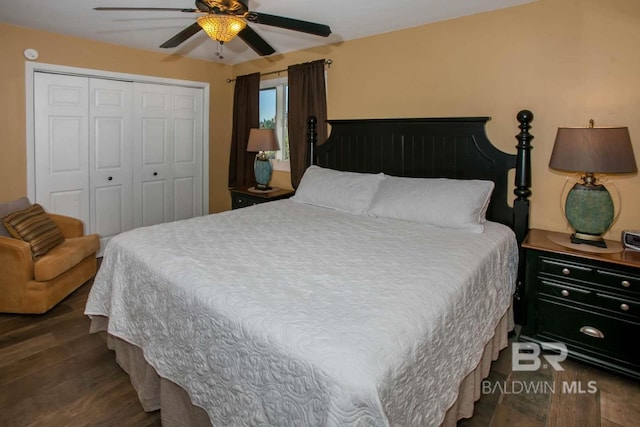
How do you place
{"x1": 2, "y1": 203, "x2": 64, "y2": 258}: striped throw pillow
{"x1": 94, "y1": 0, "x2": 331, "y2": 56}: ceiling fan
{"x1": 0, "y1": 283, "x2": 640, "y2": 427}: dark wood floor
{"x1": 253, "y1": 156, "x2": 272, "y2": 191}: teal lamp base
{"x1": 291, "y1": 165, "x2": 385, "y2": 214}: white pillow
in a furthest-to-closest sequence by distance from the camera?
1. {"x1": 253, "y1": 156, "x2": 272, "y2": 191}: teal lamp base
2. {"x1": 291, "y1": 165, "x2": 385, "y2": 214}: white pillow
3. {"x1": 2, "y1": 203, "x2": 64, "y2": 258}: striped throw pillow
4. {"x1": 94, "y1": 0, "x2": 331, "y2": 56}: ceiling fan
5. {"x1": 0, "y1": 283, "x2": 640, "y2": 427}: dark wood floor

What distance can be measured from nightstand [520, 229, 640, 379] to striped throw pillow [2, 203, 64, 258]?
11.3ft

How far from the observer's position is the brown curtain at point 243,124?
453 centimetres

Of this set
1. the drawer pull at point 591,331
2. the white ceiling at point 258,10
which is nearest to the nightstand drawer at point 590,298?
the drawer pull at point 591,331

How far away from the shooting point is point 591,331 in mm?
2209

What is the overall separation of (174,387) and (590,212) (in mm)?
2454

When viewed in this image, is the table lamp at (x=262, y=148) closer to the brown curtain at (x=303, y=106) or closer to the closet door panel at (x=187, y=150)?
the brown curtain at (x=303, y=106)

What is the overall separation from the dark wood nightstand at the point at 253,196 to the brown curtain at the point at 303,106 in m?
0.16

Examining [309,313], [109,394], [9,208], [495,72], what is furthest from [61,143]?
[495,72]

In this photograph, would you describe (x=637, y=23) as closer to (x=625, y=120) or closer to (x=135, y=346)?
(x=625, y=120)

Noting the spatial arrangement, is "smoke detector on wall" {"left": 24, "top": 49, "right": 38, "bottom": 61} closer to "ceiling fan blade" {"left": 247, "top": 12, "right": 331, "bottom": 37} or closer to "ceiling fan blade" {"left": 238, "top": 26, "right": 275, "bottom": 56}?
"ceiling fan blade" {"left": 238, "top": 26, "right": 275, "bottom": 56}

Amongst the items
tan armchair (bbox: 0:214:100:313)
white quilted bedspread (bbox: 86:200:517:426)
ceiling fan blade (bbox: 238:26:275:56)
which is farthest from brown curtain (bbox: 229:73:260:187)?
white quilted bedspread (bbox: 86:200:517:426)

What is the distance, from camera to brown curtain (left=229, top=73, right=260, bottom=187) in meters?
4.53

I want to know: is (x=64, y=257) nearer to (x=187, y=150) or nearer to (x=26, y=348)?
(x=26, y=348)

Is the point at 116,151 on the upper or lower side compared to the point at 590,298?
upper
